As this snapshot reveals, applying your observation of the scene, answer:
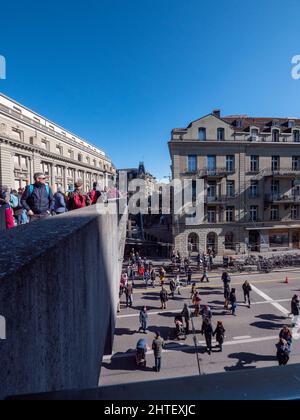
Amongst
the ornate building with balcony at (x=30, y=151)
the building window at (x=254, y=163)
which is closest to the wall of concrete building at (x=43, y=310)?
the ornate building with balcony at (x=30, y=151)

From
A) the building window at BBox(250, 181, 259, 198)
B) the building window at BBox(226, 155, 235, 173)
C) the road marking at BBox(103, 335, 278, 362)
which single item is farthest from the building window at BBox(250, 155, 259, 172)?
the road marking at BBox(103, 335, 278, 362)

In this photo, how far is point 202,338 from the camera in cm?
1244

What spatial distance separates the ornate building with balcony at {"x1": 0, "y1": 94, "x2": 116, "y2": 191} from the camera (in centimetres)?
3350

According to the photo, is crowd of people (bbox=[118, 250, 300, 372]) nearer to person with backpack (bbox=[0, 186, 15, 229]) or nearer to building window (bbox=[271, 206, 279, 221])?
person with backpack (bbox=[0, 186, 15, 229])

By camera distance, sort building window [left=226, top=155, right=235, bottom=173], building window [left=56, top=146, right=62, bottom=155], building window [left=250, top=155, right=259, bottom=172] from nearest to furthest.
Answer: building window [left=226, top=155, right=235, bottom=173] → building window [left=250, top=155, right=259, bottom=172] → building window [left=56, top=146, right=62, bottom=155]

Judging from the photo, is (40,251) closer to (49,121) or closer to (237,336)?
(237,336)

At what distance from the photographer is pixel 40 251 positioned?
191cm

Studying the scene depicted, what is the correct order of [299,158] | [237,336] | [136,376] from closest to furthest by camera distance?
[136,376], [237,336], [299,158]

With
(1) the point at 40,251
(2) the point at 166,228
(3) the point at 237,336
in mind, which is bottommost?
(3) the point at 237,336

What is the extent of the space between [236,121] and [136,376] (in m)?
30.8

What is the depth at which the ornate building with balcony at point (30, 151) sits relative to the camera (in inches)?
1319

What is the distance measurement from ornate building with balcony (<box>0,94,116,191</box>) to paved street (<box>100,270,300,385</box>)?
13.3 meters

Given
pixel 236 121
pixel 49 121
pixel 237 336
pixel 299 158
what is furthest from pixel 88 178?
pixel 237 336

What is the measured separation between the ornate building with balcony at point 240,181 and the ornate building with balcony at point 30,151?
35.7 feet
